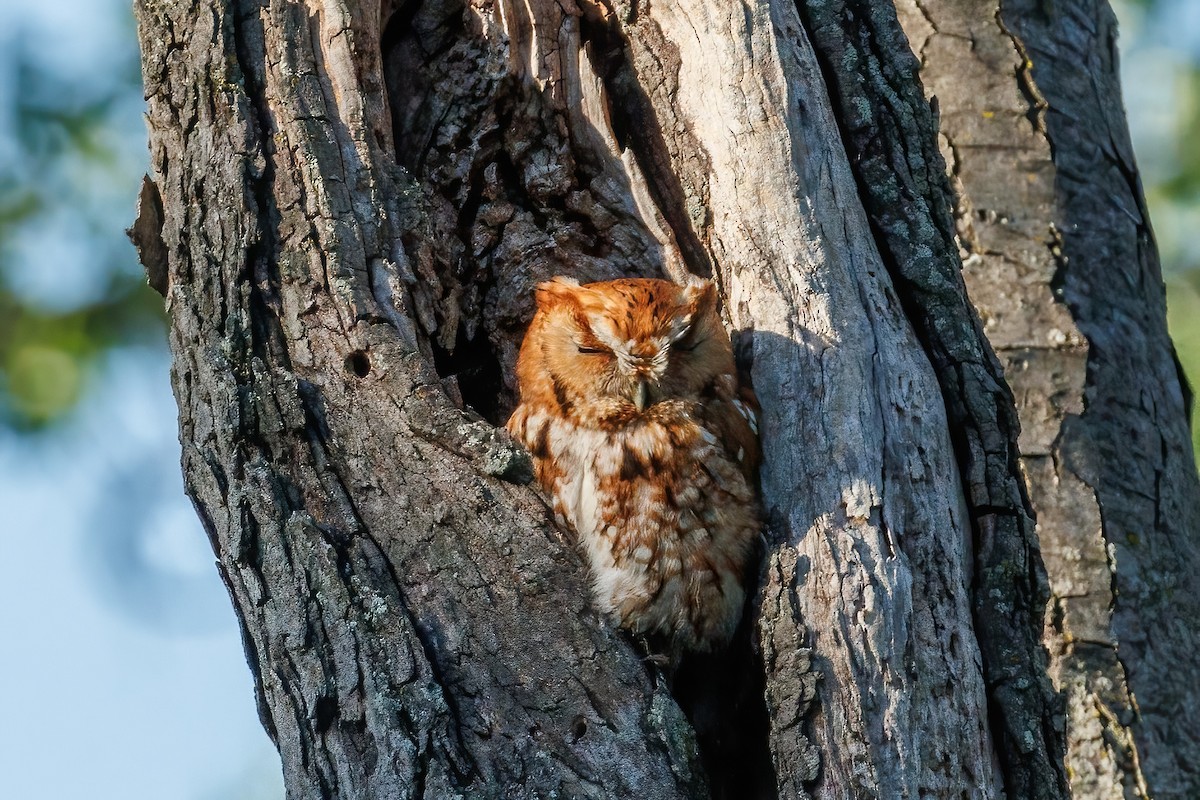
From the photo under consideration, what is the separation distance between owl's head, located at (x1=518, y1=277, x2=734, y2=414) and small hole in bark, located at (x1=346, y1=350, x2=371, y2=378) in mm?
505

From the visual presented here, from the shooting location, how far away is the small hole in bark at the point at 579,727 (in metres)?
2.17

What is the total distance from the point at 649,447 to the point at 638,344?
0.23m

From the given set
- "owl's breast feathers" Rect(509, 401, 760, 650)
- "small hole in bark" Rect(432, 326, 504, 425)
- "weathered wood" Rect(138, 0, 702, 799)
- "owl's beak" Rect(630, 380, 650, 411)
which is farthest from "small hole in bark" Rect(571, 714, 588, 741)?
"small hole in bark" Rect(432, 326, 504, 425)

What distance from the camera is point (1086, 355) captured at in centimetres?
313

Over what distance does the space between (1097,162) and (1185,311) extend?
1744 millimetres

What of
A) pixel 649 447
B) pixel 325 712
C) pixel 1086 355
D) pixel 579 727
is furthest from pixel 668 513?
pixel 1086 355

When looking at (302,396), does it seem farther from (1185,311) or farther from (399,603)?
(1185,311)

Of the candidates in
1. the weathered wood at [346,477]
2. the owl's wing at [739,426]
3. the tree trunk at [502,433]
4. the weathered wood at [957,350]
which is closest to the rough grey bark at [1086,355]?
the tree trunk at [502,433]

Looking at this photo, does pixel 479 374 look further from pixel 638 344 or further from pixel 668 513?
pixel 668 513

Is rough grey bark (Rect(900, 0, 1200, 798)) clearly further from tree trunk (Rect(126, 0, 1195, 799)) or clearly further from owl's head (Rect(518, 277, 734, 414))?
owl's head (Rect(518, 277, 734, 414))

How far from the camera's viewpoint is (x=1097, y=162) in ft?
11.0

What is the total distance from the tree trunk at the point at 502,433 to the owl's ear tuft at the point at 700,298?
7cm

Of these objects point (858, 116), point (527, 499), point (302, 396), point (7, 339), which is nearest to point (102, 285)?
point (7, 339)

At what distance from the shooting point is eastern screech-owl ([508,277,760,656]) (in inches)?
97.3
